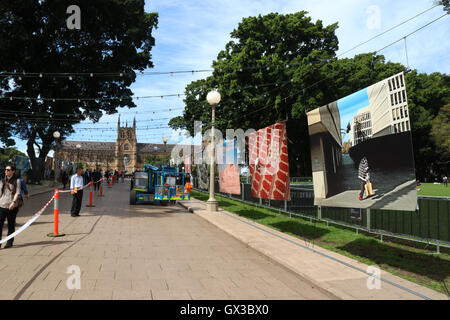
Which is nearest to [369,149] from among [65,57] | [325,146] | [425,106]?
[325,146]

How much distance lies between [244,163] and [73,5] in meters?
17.9

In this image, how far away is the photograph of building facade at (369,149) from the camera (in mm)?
5422

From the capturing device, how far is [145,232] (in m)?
9.97

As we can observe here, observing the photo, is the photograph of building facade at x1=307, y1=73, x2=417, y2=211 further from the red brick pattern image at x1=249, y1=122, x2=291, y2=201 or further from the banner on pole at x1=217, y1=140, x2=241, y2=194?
the banner on pole at x1=217, y1=140, x2=241, y2=194

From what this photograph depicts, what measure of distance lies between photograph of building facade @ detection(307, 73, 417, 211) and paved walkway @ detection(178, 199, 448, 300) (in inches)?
43.8

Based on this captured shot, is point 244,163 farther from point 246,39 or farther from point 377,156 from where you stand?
point 377,156

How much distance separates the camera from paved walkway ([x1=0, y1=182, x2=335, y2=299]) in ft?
15.3

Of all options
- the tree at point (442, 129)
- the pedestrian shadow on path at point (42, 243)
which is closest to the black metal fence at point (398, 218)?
the pedestrian shadow on path at point (42, 243)

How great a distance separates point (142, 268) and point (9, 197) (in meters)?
3.78

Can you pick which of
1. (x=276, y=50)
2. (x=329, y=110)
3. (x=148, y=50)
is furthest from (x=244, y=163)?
(x=329, y=110)

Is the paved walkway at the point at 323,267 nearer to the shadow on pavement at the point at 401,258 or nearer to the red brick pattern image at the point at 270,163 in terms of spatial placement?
the shadow on pavement at the point at 401,258

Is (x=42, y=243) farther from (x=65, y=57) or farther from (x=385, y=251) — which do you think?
(x=65, y=57)

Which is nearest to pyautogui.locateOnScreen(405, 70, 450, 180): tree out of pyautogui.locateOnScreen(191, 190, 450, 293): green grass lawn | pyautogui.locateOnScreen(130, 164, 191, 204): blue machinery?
pyautogui.locateOnScreen(130, 164, 191, 204): blue machinery

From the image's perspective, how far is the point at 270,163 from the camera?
11.3 meters
